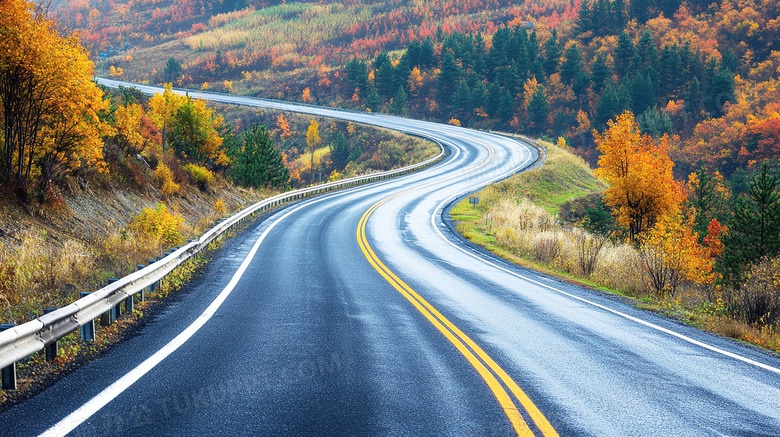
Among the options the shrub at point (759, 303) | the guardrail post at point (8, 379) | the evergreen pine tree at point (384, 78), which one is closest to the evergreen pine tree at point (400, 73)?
the evergreen pine tree at point (384, 78)

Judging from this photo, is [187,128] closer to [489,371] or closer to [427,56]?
[489,371]

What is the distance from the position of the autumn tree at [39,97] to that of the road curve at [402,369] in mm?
6249

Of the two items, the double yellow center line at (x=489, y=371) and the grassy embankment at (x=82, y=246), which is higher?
the grassy embankment at (x=82, y=246)

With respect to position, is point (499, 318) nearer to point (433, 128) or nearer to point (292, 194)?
point (292, 194)

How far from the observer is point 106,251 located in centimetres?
1056

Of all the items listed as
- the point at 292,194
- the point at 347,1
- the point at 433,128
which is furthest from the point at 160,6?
the point at 292,194

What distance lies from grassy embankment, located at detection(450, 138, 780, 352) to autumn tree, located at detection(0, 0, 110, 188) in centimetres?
1368

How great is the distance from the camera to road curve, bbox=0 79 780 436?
3918mm

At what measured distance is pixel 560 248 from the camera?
16.9 metres

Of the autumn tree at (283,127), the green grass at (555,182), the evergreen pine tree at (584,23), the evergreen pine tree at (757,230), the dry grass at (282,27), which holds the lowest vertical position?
the evergreen pine tree at (757,230)

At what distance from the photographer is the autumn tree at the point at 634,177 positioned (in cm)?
2856

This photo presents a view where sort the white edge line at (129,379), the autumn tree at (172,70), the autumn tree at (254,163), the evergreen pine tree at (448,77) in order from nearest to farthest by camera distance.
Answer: the white edge line at (129,379), the autumn tree at (254,163), the evergreen pine tree at (448,77), the autumn tree at (172,70)

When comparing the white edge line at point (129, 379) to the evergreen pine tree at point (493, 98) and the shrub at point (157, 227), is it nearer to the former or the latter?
the shrub at point (157, 227)

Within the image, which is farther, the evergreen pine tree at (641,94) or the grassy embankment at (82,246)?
the evergreen pine tree at (641,94)
